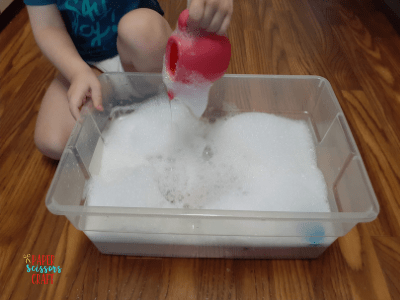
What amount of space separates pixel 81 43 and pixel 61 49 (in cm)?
8

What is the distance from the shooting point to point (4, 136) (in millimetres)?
652

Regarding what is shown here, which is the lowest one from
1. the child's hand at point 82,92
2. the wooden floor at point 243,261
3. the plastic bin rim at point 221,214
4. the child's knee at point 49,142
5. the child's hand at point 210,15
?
the wooden floor at point 243,261

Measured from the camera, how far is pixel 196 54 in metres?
0.42

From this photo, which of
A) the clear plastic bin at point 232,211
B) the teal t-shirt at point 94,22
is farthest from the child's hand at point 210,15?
the teal t-shirt at point 94,22

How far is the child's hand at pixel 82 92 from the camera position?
0.51m

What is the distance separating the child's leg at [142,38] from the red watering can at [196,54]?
0.50 ft

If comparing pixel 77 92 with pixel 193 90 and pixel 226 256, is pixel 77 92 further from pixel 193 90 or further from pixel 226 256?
pixel 226 256

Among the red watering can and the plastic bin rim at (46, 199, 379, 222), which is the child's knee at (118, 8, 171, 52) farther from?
the plastic bin rim at (46, 199, 379, 222)

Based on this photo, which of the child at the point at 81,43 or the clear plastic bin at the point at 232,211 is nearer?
the clear plastic bin at the point at 232,211

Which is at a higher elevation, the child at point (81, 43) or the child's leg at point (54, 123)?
the child at point (81, 43)

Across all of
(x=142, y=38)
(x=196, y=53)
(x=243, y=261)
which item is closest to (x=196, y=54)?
(x=196, y=53)

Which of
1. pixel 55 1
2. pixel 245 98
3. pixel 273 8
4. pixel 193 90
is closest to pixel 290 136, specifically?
pixel 245 98

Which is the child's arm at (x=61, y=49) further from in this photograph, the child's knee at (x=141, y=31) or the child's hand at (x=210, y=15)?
the child's hand at (x=210, y=15)

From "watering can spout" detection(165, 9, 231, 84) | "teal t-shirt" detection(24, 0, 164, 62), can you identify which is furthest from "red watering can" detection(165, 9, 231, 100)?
"teal t-shirt" detection(24, 0, 164, 62)
